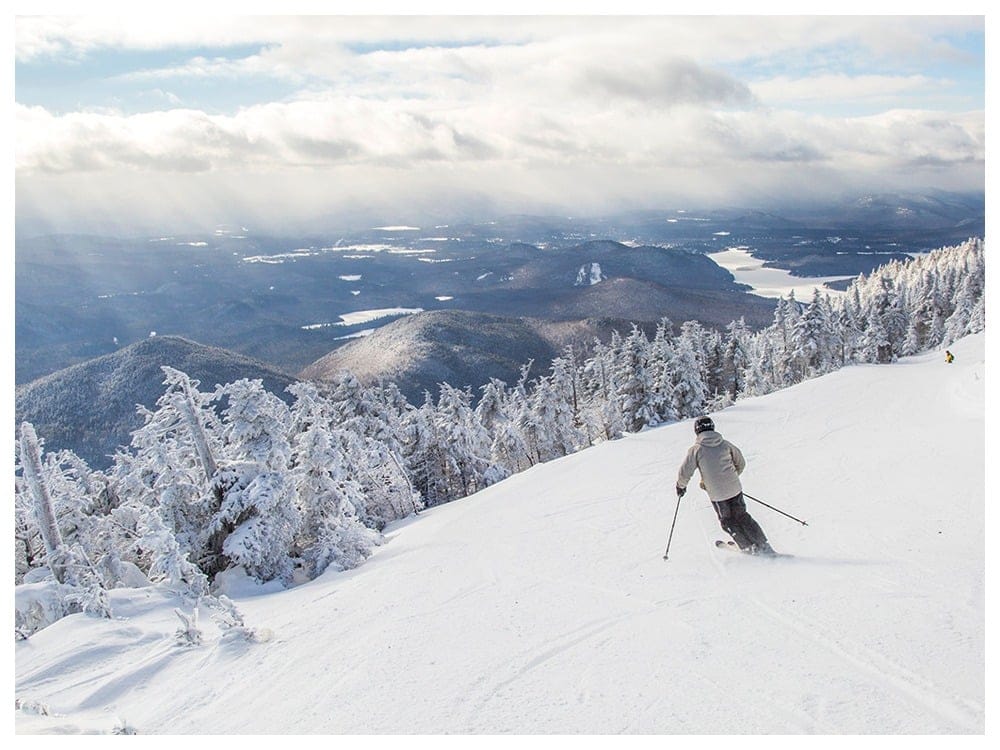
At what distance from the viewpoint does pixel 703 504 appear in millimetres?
11273

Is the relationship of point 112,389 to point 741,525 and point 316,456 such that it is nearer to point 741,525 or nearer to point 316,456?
point 316,456

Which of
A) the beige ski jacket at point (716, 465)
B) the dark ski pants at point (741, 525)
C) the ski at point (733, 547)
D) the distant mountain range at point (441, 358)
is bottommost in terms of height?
the distant mountain range at point (441, 358)

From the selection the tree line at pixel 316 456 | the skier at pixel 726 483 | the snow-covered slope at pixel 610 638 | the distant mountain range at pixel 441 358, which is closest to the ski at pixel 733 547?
the skier at pixel 726 483

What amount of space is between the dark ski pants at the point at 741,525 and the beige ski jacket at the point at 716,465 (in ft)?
0.40

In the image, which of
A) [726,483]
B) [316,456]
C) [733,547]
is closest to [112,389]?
[316,456]

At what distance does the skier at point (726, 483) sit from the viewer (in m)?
8.21

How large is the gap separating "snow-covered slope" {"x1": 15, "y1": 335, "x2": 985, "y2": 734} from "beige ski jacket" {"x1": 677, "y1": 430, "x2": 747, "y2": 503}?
930 mm

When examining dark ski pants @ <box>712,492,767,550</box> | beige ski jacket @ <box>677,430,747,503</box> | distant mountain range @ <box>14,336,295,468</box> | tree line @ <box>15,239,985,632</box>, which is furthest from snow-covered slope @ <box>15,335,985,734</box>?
distant mountain range @ <box>14,336,295,468</box>

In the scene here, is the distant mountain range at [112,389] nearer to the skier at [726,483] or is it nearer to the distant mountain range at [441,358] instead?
the distant mountain range at [441,358]

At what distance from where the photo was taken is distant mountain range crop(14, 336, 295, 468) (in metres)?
139

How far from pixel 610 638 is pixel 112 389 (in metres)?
181

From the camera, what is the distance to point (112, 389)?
155 metres
